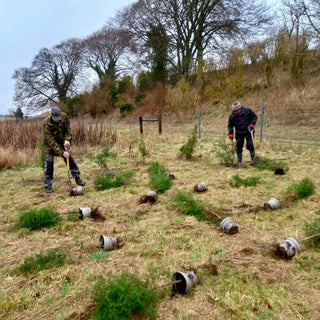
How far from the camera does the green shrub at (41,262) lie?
8.11ft

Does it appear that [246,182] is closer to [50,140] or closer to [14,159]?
[50,140]

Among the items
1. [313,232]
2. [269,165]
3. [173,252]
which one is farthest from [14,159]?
[313,232]

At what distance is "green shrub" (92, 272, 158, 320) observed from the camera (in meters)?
1.74

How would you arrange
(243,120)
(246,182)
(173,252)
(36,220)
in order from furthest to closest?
(243,120)
(246,182)
(36,220)
(173,252)

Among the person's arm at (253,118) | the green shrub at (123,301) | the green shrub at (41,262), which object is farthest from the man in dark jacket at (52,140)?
the person's arm at (253,118)

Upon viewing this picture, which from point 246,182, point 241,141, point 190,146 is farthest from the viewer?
point 190,146

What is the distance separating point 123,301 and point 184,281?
1.89 ft

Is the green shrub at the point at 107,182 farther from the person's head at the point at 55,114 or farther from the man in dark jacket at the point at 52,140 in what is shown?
the person's head at the point at 55,114

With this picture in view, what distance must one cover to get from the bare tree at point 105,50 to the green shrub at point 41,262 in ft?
93.0

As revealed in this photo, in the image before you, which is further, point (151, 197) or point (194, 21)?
point (194, 21)

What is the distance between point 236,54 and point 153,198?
47.4ft

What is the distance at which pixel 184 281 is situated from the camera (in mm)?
2109

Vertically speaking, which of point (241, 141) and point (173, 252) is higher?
point (241, 141)

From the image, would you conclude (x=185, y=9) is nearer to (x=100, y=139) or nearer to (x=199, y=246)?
(x=100, y=139)
